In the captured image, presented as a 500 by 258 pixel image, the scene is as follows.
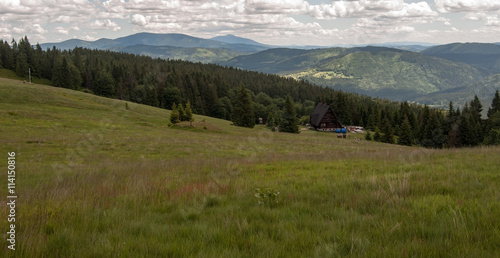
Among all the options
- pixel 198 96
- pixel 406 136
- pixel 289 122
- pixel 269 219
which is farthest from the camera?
pixel 198 96

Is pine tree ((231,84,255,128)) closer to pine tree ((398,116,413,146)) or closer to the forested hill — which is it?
pine tree ((398,116,413,146))

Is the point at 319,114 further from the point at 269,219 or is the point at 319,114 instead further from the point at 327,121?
the point at 269,219

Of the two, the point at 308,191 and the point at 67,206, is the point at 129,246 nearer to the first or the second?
the point at 67,206

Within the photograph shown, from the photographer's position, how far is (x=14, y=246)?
3684 mm

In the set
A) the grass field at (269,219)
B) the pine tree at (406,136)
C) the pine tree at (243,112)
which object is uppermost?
the grass field at (269,219)

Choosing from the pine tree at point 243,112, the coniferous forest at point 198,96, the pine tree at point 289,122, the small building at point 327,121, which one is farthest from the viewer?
the small building at point 327,121

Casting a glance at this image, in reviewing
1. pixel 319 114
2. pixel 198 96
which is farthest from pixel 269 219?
pixel 198 96

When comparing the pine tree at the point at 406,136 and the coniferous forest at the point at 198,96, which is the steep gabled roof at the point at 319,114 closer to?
the coniferous forest at the point at 198,96

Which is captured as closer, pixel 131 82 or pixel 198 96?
pixel 131 82

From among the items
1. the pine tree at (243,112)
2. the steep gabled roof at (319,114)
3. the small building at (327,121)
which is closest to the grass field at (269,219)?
the pine tree at (243,112)

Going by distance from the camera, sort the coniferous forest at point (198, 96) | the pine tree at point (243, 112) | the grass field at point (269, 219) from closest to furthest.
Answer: the grass field at point (269, 219), the pine tree at point (243, 112), the coniferous forest at point (198, 96)

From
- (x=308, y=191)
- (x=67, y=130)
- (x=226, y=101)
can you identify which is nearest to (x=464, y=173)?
(x=308, y=191)

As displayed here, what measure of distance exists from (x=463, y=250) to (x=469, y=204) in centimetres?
220

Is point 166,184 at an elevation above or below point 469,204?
below
